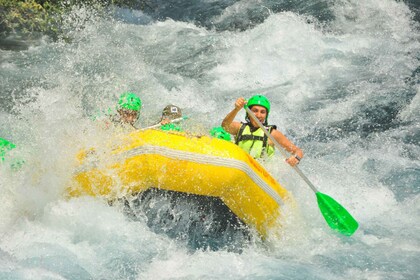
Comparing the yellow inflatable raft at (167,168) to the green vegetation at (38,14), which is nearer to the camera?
the yellow inflatable raft at (167,168)

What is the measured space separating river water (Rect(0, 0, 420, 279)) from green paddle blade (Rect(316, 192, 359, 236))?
0.58ft

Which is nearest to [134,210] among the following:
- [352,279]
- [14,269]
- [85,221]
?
[85,221]

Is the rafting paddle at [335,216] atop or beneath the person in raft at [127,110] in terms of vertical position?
beneath

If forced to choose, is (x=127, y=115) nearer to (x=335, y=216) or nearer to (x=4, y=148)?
(x=4, y=148)

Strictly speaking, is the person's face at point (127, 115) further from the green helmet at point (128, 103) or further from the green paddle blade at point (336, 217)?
the green paddle blade at point (336, 217)

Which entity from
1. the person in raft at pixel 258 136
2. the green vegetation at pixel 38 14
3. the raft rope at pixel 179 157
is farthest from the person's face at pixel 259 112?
the green vegetation at pixel 38 14

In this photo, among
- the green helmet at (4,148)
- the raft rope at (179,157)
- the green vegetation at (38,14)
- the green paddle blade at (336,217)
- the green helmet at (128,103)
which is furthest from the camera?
the green vegetation at (38,14)

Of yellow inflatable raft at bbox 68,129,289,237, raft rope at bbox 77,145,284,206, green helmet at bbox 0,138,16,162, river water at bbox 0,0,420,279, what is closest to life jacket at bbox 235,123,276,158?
river water at bbox 0,0,420,279

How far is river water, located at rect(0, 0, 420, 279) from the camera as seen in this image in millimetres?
4719

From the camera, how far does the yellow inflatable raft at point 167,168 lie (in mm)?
4652

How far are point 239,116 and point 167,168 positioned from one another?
12.4ft

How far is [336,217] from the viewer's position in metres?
→ 5.20

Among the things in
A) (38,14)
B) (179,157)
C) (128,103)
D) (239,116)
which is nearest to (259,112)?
(128,103)

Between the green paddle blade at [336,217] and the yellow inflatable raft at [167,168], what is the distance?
2.49ft
